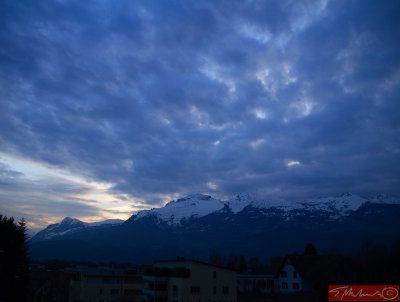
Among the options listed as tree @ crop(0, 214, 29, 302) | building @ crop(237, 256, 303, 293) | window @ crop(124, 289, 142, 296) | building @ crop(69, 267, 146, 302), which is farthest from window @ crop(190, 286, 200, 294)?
building @ crop(237, 256, 303, 293)

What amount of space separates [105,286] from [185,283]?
78.4 ft

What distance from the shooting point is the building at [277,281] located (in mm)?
74375

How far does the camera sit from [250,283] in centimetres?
8150

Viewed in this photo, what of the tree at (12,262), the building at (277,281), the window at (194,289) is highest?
the tree at (12,262)

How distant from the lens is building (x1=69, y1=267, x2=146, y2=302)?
2436 inches

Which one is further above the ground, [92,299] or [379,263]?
[379,263]

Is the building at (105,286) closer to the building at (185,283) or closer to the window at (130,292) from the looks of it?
the window at (130,292)

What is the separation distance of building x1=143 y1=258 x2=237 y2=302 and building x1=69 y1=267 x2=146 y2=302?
12955 mm

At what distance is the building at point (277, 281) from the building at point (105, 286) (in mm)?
29136

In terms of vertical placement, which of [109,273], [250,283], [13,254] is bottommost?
[250,283]

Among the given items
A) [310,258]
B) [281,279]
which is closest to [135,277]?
[281,279]

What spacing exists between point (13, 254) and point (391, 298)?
163 ft

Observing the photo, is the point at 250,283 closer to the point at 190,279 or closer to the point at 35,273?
the point at 190,279

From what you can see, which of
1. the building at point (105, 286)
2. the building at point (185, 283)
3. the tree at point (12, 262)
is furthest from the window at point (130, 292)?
the tree at point (12, 262)
